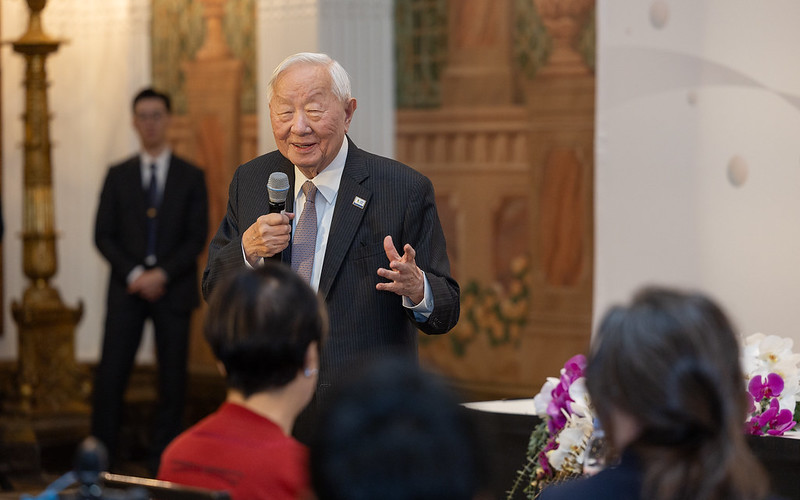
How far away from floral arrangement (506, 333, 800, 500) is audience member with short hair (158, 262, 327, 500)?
0.88m

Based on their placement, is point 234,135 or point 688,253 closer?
point 688,253

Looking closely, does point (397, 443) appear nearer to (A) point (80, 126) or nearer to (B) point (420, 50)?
(B) point (420, 50)

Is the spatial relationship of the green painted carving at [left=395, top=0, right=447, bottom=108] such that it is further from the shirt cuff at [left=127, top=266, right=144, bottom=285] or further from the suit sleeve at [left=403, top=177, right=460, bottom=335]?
the suit sleeve at [left=403, top=177, right=460, bottom=335]

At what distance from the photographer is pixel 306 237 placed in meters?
3.08

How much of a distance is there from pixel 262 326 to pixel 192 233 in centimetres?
429

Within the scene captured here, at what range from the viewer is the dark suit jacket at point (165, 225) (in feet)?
19.7

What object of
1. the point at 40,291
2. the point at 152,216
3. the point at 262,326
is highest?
the point at 262,326

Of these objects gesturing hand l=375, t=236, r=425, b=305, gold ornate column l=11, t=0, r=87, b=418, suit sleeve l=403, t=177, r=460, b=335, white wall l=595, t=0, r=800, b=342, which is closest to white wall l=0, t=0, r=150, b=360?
gold ornate column l=11, t=0, r=87, b=418

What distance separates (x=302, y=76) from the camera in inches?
121

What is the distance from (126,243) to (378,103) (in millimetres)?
1515

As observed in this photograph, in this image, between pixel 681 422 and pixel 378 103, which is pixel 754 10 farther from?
pixel 681 422

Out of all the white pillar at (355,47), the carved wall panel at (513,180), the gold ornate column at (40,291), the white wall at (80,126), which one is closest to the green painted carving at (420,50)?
the carved wall panel at (513,180)

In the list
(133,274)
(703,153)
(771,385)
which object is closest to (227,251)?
(771,385)

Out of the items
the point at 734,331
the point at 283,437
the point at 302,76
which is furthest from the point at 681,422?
the point at 302,76
